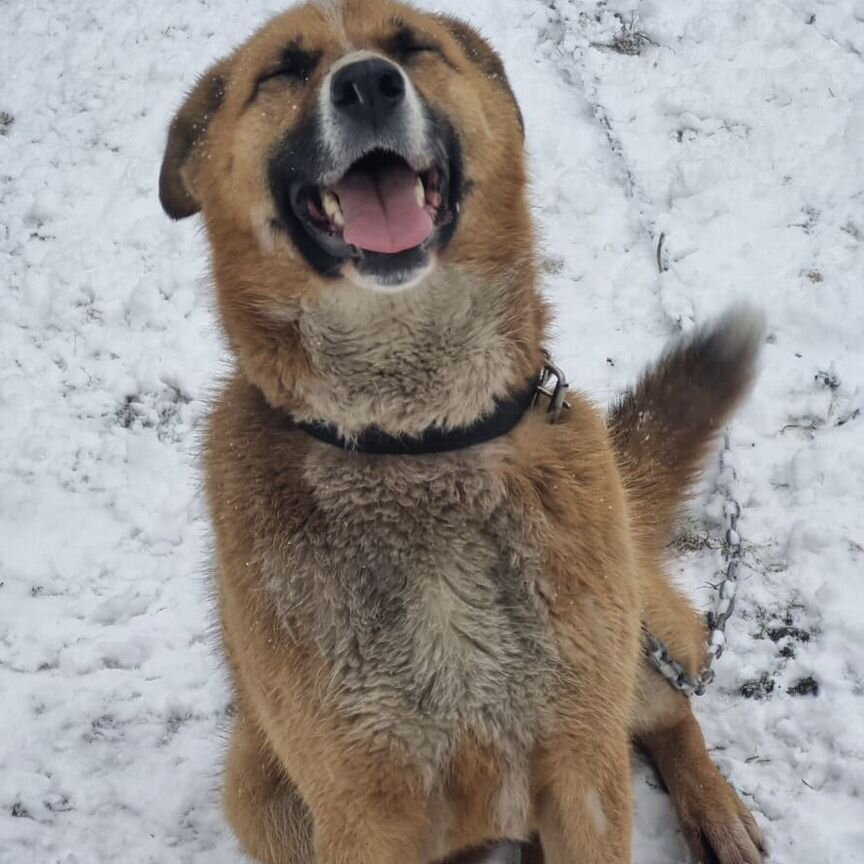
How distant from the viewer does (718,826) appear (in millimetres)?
2617

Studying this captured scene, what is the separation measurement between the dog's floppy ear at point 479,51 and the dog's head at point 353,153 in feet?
0.26

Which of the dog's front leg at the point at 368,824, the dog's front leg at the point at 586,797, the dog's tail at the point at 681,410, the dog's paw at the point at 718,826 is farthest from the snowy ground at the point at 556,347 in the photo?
the dog's front leg at the point at 368,824

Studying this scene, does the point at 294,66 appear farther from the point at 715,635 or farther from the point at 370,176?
the point at 715,635

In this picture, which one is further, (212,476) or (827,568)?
(827,568)

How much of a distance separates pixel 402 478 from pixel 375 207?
25.7 inches

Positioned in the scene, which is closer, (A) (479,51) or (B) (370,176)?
(B) (370,176)

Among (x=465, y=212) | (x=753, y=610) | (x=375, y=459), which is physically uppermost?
(x=465, y=212)

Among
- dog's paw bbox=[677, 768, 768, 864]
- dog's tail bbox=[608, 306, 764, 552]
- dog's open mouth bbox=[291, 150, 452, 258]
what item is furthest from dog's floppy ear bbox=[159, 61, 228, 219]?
dog's paw bbox=[677, 768, 768, 864]

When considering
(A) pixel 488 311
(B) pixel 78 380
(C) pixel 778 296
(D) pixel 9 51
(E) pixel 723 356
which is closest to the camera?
(A) pixel 488 311

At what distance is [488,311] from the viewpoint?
2213 millimetres

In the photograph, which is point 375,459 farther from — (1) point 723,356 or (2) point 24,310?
(2) point 24,310

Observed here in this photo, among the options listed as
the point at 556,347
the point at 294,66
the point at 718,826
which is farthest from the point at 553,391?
the point at 556,347

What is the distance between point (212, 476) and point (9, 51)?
6499 millimetres

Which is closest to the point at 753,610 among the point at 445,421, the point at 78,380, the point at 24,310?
the point at 445,421
